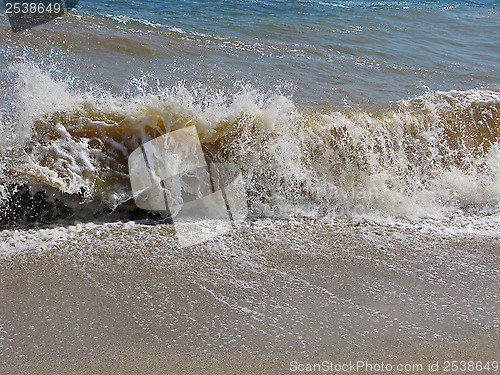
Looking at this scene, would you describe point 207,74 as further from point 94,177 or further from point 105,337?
point 105,337

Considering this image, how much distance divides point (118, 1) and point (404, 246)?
28.8 ft

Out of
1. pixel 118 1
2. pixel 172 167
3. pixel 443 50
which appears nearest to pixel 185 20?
pixel 118 1
